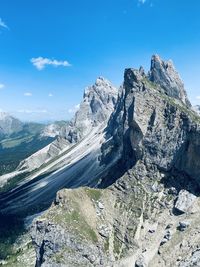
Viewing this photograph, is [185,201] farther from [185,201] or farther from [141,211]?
[141,211]

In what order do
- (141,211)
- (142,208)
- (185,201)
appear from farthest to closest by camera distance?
(142,208), (141,211), (185,201)

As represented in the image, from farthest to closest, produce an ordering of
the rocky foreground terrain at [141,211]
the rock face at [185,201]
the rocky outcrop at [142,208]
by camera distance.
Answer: the rock face at [185,201], the rocky outcrop at [142,208], the rocky foreground terrain at [141,211]

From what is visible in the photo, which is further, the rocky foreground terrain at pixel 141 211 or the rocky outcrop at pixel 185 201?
the rocky outcrop at pixel 185 201

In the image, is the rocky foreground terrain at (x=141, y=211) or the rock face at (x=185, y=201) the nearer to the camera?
the rocky foreground terrain at (x=141, y=211)

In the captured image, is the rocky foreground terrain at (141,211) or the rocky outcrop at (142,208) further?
the rocky outcrop at (142,208)

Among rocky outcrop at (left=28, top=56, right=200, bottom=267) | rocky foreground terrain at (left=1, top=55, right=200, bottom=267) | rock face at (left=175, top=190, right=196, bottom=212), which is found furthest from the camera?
rock face at (left=175, top=190, right=196, bottom=212)

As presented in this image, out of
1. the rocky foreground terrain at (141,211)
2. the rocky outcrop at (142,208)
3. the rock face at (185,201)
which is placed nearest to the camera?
the rocky foreground terrain at (141,211)

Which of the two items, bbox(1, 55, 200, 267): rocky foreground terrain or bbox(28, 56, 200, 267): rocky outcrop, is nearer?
bbox(1, 55, 200, 267): rocky foreground terrain

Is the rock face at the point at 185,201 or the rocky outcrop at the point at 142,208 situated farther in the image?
the rock face at the point at 185,201

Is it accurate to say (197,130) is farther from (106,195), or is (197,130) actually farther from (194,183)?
(106,195)

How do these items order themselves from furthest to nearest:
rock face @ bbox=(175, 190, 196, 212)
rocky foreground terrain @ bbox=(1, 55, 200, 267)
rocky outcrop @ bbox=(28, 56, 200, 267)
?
rock face @ bbox=(175, 190, 196, 212), rocky outcrop @ bbox=(28, 56, 200, 267), rocky foreground terrain @ bbox=(1, 55, 200, 267)

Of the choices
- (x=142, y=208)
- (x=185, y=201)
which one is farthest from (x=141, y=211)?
(x=185, y=201)
